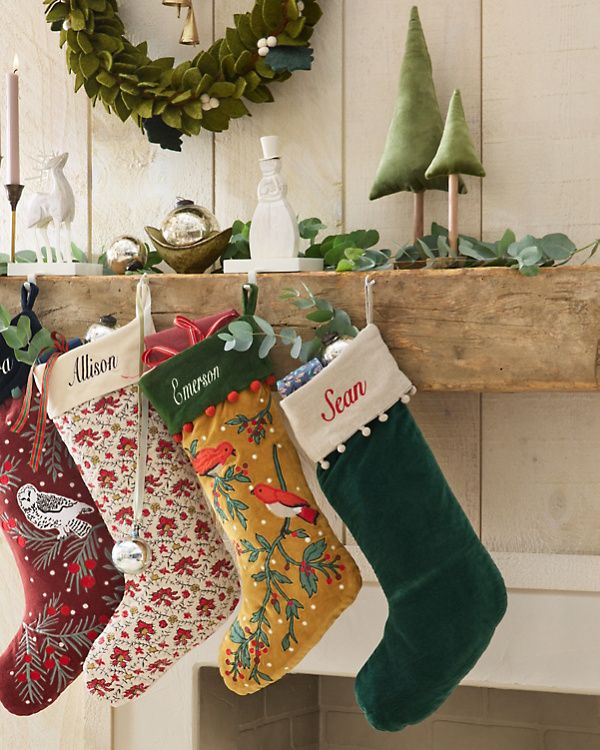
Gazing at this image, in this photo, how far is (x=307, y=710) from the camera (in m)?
1.93

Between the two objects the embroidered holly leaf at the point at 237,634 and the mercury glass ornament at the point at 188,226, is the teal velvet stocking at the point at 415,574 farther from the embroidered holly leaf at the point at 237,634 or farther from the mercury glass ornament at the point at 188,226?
the mercury glass ornament at the point at 188,226

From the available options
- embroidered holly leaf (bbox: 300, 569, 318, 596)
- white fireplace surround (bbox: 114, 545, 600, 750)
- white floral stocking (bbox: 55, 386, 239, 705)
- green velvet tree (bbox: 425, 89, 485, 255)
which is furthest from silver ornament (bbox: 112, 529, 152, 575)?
green velvet tree (bbox: 425, 89, 485, 255)

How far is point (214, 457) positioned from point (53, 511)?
0.32 m

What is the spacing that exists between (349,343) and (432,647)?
1.33 ft

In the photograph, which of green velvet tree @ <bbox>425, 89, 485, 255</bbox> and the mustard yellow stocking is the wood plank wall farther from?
the mustard yellow stocking

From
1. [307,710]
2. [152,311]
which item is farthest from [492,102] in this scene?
[307,710]

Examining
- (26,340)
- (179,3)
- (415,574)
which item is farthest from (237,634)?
(179,3)

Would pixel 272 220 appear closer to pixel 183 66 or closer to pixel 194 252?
pixel 194 252

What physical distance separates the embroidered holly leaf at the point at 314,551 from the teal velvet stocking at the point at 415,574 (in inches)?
2.6

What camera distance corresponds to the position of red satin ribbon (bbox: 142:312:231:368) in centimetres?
139

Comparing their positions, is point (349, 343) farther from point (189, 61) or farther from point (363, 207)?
point (189, 61)

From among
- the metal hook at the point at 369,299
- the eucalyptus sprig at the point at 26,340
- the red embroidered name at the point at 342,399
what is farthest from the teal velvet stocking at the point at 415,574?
the eucalyptus sprig at the point at 26,340

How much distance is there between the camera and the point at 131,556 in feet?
4.60

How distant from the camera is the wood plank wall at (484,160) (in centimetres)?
149
